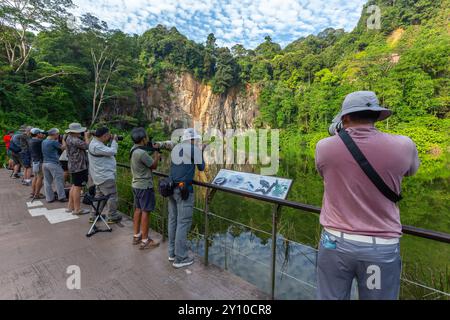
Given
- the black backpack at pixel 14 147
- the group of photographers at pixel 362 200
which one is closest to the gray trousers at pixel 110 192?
the group of photographers at pixel 362 200

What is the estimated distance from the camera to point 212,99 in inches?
1220

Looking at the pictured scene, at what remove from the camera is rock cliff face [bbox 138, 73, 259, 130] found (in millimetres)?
26525

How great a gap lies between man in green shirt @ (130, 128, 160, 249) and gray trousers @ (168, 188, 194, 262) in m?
0.46

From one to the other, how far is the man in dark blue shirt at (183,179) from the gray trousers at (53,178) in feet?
10.2

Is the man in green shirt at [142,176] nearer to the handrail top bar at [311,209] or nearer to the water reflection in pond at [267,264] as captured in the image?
the handrail top bar at [311,209]

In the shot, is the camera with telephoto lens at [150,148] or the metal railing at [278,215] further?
the camera with telephoto lens at [150,148]

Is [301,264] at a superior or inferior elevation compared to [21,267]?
inferior

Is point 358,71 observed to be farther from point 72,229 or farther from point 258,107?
point 72,229

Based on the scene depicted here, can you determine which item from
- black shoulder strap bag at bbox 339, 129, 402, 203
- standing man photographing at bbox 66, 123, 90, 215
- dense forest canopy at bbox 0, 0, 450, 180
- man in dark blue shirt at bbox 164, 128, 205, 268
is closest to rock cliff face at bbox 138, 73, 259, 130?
dense forest canopy at bbox 0, 0, 450, 180

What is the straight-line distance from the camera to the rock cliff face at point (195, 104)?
2652 centimetres

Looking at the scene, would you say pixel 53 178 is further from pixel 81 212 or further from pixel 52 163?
pixel 81 212

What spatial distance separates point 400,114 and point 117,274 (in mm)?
29490
